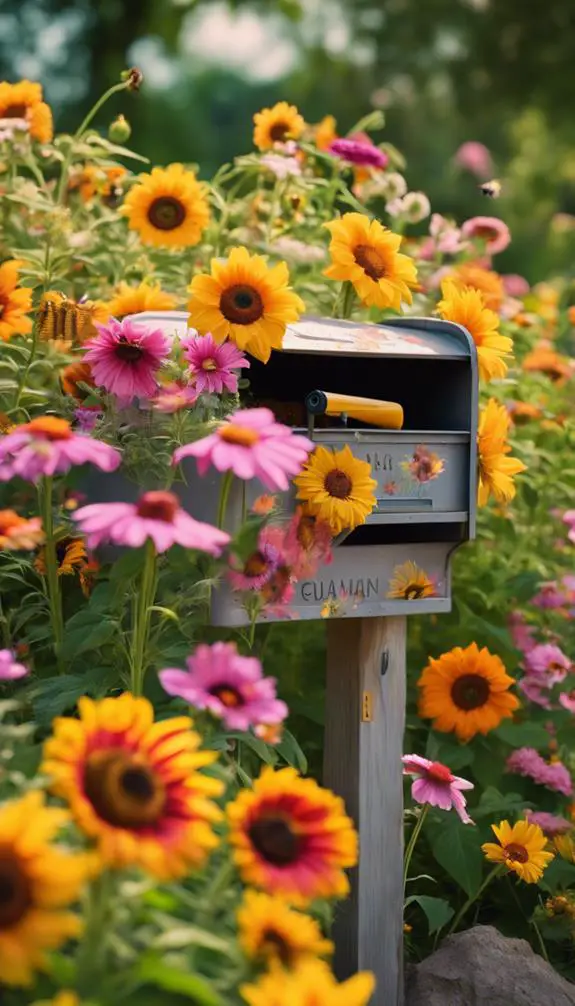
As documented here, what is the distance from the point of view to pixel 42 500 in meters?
2.30

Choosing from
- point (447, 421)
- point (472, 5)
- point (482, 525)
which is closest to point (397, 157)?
point (482, 525)

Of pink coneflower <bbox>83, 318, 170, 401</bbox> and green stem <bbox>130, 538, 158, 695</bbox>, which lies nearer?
green stem <bbox>130, 538, 158, 695</bbox>

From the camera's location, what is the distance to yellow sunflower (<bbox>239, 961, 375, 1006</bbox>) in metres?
1.30

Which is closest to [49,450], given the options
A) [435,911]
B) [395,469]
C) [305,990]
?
[305,990]

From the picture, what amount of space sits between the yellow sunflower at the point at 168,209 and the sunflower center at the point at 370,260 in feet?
1.33

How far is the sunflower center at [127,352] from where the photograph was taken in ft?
6.94

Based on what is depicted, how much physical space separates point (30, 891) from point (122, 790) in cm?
15

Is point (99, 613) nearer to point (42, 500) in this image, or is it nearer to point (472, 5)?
point (42, 500)

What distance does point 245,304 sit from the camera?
7.25ft

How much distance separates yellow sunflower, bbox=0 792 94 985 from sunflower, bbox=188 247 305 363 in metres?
1.08

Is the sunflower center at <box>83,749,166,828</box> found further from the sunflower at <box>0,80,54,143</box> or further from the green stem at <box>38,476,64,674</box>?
the sunflower at <box>0,80,54,143</box>

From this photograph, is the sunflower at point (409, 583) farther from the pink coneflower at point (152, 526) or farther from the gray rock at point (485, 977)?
the pink coneflower at point (152, 526)

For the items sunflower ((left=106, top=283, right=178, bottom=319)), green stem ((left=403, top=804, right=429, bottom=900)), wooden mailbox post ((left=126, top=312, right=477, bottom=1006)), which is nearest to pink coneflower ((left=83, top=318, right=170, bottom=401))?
wooden mailbox post ((left=126, top=312, right=477, bottom=1006))

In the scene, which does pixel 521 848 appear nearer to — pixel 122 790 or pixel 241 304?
pixel 241 304
